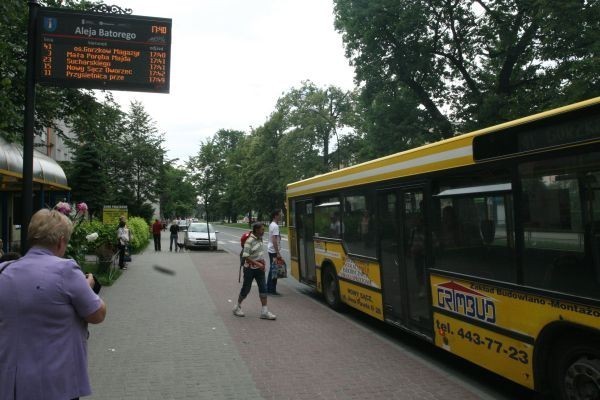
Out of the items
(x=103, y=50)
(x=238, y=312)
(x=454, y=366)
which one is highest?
(x=103, y=50)

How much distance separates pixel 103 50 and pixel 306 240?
19.5ft

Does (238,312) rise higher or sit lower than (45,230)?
lower

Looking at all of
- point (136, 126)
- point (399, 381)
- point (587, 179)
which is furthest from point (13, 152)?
point (136, 126)

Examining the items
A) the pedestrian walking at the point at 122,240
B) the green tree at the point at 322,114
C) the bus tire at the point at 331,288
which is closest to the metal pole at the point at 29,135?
the bus tire at the point at 331,288

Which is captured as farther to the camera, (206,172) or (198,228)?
(206,172)

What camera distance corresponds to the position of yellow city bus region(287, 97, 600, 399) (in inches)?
152

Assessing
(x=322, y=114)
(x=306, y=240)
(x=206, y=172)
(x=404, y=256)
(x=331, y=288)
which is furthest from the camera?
(x=322, y=114)

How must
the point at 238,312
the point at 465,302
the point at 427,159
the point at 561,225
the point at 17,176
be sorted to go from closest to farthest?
the point at 561,225, the point at 465,302, the point at 427,159, the point at 238,312, the point at 17,176

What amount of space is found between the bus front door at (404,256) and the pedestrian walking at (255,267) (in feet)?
7.50

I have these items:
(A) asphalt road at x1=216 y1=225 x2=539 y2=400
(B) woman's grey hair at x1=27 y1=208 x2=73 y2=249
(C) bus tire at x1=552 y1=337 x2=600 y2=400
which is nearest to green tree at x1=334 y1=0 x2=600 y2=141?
(A) asphalt road at x1=216 y1=225 x2=539 y2=400

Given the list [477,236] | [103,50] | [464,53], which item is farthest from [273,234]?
[464,53]

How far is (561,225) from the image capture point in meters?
4.07

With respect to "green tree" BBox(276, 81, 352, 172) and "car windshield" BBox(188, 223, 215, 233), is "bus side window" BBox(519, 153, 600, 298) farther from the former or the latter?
"green tree" BBox(276, 81, 352, 172)

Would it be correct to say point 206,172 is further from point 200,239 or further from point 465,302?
point 465,302
